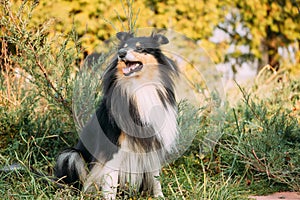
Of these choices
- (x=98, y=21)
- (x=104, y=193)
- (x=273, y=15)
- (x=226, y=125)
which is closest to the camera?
(x=104, y=193)

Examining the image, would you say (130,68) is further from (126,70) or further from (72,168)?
(72,168)

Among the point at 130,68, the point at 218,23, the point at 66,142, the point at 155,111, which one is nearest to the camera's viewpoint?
the point at 130,68

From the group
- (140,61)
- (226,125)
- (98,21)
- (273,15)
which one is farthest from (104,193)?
(273,15)

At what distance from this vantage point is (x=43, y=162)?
204 inches

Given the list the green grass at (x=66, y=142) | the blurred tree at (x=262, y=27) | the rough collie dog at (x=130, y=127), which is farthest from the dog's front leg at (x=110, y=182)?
the blurred tree at (x=262, y=27)

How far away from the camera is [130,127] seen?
4.06 meters

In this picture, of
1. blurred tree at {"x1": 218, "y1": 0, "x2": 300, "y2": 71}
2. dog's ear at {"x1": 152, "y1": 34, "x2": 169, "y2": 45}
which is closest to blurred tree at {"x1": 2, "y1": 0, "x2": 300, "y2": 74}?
blurred tree at {"x1": 218, "y1": 0, "x2": 300, "y2": 71}

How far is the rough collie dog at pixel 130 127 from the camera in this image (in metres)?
Result: 4.02

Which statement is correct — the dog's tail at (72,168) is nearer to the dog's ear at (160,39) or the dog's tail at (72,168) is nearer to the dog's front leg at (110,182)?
the dog's front leg at (110,182)

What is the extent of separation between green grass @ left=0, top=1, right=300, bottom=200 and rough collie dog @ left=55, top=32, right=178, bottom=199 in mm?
193

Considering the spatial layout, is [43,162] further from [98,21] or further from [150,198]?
[98,21]

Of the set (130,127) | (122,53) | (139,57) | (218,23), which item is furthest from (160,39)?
(218,23)

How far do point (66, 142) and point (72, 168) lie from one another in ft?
3.77

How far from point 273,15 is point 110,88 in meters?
6.80
